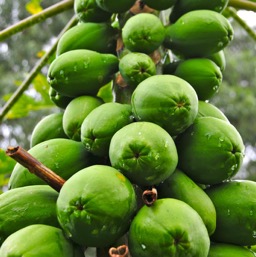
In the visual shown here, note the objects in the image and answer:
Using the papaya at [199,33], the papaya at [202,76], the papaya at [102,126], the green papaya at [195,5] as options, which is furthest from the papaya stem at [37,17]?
the papaya at [102,126]

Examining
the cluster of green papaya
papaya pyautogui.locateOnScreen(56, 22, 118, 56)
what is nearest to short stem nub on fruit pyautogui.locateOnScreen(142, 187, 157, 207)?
the cluster of green papaya

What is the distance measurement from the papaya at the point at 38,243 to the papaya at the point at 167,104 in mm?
407

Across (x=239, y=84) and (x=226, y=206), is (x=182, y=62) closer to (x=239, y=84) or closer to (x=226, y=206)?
(x=226, y=206)

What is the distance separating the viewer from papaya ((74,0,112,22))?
1.94 m

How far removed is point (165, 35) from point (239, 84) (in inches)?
477

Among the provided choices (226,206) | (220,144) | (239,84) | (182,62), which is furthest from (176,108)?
(239,84)

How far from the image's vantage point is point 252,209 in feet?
4.43

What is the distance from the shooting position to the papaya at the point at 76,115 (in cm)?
155

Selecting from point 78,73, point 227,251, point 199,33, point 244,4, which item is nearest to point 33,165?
point 78,73

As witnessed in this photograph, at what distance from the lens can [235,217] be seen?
4.38 ft

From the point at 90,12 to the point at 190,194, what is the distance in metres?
0.96

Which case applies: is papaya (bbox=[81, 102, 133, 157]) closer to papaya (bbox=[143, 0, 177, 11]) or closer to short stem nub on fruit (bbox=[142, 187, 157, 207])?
short stem nub on fruit (bbox=[142, 187, 157, 207])

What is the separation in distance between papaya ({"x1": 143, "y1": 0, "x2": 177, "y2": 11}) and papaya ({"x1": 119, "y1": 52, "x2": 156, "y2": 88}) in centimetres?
33

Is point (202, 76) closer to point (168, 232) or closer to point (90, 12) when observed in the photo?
point (90, 12)
